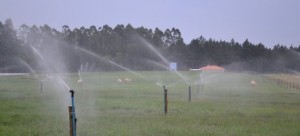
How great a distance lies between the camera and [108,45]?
12050 centimetres

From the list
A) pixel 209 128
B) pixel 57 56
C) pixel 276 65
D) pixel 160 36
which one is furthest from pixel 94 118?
pixel 276 65

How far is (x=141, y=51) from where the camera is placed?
11575 centimetres

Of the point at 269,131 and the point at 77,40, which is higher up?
the point at 77,40

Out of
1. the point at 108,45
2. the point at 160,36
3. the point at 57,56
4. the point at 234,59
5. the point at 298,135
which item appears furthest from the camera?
the point at 234,59

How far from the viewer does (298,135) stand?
46.4ft

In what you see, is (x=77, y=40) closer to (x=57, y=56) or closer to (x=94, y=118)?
(x=57, y=56)

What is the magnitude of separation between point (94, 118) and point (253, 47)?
150m

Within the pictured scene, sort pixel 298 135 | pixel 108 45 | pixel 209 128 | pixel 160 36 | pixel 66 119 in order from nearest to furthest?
1. pixel 298 135
2. pixel 209 128
3. pixel 66 119
4. pixel 108 45
5. pixel 160 36

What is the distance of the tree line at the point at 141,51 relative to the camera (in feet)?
254

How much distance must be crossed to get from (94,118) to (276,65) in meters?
137

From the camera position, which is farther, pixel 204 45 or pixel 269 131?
pixel 204 45

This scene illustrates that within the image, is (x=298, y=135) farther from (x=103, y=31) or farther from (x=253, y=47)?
(x=253, y=47)

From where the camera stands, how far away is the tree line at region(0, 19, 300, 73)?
77300mm

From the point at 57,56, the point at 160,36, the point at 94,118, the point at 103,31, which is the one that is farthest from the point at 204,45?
the point at 94,118
